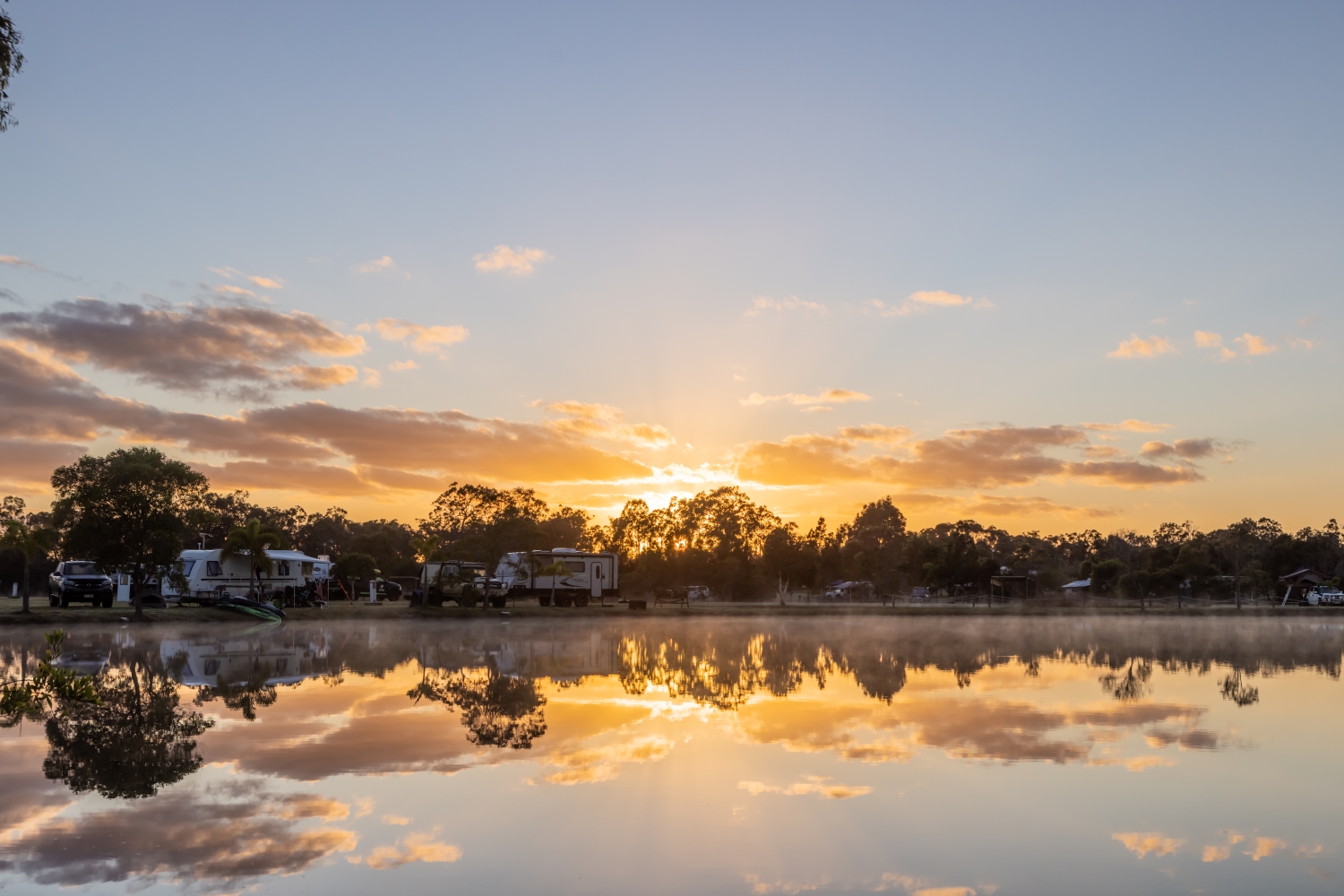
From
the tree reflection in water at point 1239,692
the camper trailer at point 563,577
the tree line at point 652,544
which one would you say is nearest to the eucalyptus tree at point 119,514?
the tree line at point 652,544

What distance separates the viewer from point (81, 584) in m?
48.7

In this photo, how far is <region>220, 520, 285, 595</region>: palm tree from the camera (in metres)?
50.2

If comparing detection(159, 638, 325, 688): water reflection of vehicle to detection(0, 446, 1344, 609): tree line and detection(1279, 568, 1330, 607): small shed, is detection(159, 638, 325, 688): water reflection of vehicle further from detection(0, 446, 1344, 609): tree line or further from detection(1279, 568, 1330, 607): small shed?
detection(1279, 568, 1330, 607): small shed

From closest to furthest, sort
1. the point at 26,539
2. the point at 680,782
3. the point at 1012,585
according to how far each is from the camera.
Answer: the point at 680,782 < the point at 26,539 < the point at 1012,585

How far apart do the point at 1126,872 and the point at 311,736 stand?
39.4ft

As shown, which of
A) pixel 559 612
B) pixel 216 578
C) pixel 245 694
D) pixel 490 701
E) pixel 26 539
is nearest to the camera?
pixel 490 701

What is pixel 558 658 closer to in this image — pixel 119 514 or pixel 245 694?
pixel 245 694

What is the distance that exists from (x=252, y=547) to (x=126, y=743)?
1462 inches

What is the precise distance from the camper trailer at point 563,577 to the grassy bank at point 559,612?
1352 mm

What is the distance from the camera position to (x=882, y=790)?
40.7ft

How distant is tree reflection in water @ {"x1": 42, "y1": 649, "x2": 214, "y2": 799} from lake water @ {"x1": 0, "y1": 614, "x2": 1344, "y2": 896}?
0.08 m

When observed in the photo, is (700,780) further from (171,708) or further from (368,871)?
(171,708)

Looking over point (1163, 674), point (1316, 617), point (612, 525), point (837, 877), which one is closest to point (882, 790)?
point (837, 877)

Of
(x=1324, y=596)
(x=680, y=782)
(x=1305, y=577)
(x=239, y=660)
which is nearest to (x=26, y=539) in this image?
(x=239, y=660)
